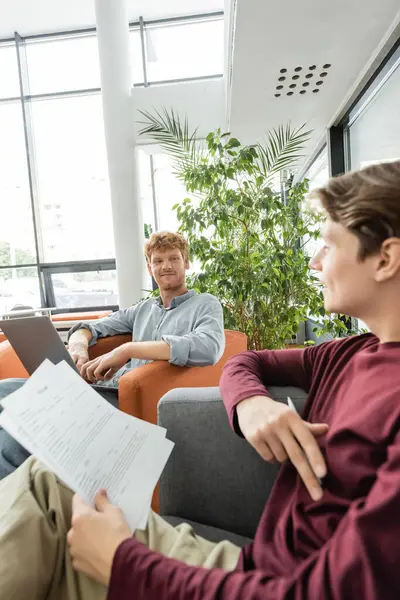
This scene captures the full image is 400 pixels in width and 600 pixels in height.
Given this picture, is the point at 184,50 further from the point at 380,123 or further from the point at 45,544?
the point at 45,544

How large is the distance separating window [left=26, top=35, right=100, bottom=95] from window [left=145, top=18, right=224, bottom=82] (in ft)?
2.57

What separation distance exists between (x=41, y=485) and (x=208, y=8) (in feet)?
19.2

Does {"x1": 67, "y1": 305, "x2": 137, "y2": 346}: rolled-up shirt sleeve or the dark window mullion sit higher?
the dark window mullion

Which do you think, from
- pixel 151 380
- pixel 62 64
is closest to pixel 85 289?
pixel 62 64

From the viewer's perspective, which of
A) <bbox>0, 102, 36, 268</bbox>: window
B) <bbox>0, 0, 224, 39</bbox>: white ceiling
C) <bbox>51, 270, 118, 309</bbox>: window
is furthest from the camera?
<bbox>51, 270, 118, 309</bbox>: window

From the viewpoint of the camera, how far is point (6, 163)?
552cm

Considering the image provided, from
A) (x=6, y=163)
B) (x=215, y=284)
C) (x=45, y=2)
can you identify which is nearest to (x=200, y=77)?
(x=45, y=2)

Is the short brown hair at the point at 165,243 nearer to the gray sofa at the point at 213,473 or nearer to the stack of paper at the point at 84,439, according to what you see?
the gray sofa at the point at 213,473

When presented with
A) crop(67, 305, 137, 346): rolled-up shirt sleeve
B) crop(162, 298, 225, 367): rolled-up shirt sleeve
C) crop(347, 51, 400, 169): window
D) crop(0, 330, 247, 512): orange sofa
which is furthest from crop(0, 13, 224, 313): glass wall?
crop(162, 298, 225, 367): rolled-up shirt sleeve

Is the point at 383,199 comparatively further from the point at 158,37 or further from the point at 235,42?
the point at 158,37

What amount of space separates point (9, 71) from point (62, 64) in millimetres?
729

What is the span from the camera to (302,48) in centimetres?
241

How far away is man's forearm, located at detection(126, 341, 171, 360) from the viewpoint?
1532 mm

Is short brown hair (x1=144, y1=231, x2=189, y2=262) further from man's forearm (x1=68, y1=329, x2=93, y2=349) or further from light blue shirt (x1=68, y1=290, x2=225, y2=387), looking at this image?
man's forearm (x1=68, y1=329, x2=93, y2=349)
